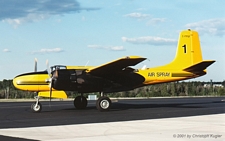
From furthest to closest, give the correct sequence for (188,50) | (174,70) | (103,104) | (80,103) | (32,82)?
(188,50)
(174,70)
(80,103)
(32,82)
(103,104)

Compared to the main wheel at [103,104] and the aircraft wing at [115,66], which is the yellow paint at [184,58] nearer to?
the aircraft wing at [115,66]

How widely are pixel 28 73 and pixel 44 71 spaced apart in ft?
3.35

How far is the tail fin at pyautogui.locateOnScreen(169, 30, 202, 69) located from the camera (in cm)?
2809

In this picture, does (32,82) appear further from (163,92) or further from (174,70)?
(163,92)

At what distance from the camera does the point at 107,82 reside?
24.2 metres

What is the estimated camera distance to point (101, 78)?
24.0m

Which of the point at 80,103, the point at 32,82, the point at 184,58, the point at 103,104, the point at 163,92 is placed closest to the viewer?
the point at 103,104

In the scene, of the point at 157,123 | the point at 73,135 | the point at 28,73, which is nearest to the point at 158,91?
the point at 28,73

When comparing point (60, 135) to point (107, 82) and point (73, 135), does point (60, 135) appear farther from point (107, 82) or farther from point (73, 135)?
point (107, 82)

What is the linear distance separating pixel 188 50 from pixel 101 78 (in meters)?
7.83

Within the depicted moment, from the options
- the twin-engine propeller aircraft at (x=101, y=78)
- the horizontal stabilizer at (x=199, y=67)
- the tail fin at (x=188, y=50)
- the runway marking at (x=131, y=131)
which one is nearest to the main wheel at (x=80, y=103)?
the twin-engine propeller aircraft at (x=101, y=78)

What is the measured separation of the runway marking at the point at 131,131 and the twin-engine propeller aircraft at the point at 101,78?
23.2 ft

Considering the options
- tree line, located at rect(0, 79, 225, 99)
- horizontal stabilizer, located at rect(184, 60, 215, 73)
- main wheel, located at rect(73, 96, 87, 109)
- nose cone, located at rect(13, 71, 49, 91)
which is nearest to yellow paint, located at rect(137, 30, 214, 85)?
horizontal stabilizer, located at rect(184, 60, 215, 73)

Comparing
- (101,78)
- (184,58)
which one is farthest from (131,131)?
(184,58)
